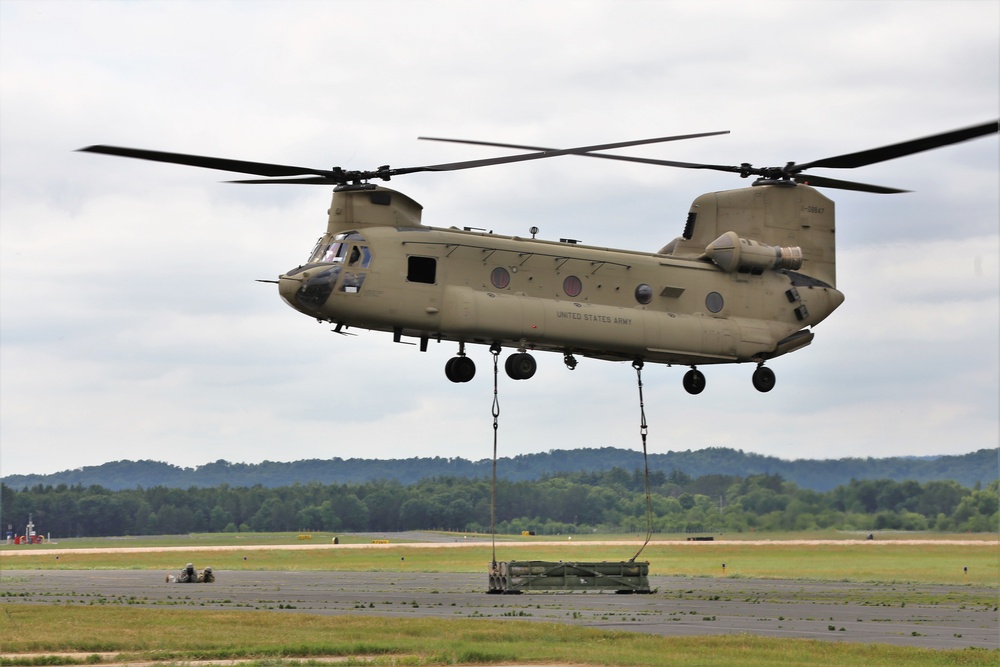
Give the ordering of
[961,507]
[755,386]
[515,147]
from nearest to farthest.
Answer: [515,147] < [755,386] < [961,507]

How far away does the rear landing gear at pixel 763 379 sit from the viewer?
3678 centimetres

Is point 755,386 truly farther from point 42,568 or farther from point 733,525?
point 42,568

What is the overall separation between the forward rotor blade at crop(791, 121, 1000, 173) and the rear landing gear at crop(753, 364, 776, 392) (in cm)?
587

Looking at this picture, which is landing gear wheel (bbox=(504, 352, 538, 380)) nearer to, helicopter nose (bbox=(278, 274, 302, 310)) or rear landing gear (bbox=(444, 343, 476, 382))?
rear landing gear (bbox=(444, 343, 476, 382))

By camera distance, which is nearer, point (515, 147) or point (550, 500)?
point (515, 147)

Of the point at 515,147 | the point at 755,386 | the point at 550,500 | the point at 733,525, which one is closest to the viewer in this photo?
the point at 515,147

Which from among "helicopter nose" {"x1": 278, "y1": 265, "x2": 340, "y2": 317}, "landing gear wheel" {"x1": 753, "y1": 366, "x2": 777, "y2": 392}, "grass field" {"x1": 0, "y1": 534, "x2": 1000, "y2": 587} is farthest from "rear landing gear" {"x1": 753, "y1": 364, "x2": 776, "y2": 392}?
"grass field" {"x1": 0, "y1": 534, "x2": 1000, "y2": 587}

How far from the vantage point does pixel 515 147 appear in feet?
94.5

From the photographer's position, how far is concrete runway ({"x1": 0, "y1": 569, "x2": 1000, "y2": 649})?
144ft

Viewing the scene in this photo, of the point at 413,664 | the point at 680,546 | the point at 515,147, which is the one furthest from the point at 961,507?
the point at 680,546

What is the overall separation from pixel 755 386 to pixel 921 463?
21.3m

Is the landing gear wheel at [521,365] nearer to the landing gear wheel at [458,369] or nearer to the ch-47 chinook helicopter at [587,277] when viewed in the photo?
the ch-47 chinook helicopter at [587,277]

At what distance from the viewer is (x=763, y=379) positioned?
36.8m

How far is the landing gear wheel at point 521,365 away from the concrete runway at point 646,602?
12769mm
